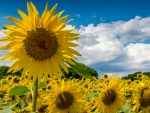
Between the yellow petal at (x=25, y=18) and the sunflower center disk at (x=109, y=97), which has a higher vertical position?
the yellow petal at (x=25, y=18)

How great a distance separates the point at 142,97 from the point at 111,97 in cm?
51

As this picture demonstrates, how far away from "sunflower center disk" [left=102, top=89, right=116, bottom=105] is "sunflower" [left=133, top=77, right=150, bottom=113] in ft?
1.18

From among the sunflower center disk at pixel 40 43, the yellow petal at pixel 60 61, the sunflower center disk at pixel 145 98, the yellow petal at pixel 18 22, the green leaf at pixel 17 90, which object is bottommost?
the green leaf at pixel 17 90

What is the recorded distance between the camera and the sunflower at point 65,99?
4805mm

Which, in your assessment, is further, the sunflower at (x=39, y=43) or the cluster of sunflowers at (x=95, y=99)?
the cluster of sunflowers at (x=95, y=99)

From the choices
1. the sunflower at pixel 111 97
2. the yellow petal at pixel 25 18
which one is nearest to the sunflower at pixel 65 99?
the sunflower at pixel 111 97

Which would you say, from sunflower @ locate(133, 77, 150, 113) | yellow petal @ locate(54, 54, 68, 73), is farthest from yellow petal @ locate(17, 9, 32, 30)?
sunflower @ locate(133, 77, 150, 113)

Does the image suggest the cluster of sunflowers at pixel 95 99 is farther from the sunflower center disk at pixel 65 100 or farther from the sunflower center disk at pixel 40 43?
the sunflower center disk at pixel 40 43

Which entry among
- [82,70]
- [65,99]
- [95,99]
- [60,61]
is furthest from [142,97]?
[82,70]

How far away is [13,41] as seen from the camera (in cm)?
338

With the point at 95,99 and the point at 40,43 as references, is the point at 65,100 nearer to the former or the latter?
the point at 95,99

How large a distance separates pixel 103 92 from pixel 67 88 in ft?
2.78

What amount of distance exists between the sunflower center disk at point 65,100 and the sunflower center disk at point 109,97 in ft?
2.79

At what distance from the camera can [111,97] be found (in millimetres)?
5633
